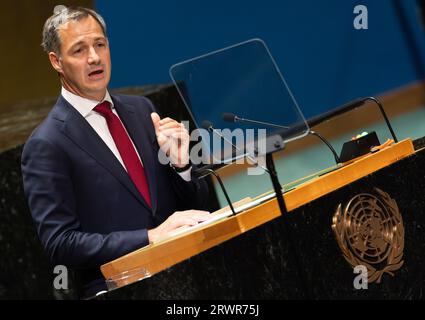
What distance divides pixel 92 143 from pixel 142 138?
8.0 inches

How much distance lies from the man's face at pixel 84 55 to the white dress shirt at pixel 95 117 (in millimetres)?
56

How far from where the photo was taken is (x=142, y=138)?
9.38 feet

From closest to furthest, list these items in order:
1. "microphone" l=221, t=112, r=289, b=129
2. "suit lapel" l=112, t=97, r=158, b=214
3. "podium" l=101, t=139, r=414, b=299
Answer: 1. "podium" l=101, t=139, r=414, b=299
2. "microphone" l=221, t=112, r=289, b=129
3. "suit lapel" l=112, t=97, r=158, b=214

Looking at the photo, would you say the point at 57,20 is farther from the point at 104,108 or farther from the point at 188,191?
the point at 188,191

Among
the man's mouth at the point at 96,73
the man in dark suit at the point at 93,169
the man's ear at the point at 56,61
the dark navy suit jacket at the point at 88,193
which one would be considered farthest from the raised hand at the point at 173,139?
the man's ear at the point at 56,61

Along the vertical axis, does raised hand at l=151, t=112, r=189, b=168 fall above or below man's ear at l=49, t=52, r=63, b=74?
below

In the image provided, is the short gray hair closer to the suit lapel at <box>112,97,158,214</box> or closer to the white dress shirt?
the white dress shirt

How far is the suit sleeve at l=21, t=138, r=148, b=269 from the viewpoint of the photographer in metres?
2.53

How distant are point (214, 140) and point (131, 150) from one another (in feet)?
1.32

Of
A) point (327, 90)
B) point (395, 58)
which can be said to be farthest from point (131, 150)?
point (395, 58)

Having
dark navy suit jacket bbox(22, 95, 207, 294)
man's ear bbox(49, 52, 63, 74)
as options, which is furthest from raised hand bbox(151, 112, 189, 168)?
man's ear bbox(49, 52, 63, 74)

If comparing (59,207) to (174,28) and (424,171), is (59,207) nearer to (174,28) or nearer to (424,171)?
(424,171)

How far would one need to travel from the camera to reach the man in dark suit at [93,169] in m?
2.55

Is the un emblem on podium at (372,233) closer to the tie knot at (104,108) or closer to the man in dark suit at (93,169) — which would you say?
the man in dark suit at (93,169)
